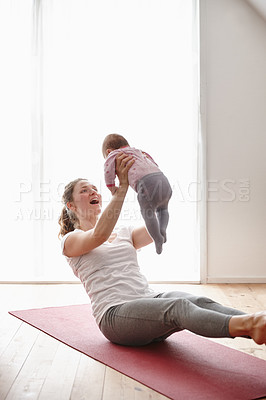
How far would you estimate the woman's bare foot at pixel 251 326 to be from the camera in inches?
77.5

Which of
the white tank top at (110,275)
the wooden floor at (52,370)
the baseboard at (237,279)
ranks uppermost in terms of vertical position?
the white tank top at (110,275)

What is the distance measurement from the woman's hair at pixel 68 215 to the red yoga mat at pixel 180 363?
0.52 meters

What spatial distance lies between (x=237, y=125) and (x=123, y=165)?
2131 mm

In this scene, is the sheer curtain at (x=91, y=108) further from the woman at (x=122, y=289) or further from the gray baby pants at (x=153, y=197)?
the gray baby pants at (x=153, y=197)

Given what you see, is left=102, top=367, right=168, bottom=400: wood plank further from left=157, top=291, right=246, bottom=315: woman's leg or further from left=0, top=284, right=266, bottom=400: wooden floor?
left=157, top=291, right=246, bottom=315: woman's leg

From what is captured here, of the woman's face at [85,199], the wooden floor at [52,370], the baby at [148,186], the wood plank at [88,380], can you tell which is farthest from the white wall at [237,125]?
the wood plank at [88,380]

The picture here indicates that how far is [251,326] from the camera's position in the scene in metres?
1.99

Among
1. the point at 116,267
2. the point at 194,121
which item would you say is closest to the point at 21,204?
the point at 194,121

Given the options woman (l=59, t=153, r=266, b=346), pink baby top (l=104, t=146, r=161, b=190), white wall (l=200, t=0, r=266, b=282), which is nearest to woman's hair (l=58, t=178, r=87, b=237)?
woman (l=59, t=153, r=266, b=346)

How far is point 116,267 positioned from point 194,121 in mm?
2142

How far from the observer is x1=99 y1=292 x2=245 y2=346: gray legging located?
6.94ft

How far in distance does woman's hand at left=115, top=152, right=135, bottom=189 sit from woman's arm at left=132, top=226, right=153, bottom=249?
34 cm

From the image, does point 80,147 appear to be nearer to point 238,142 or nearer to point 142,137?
point 142,137

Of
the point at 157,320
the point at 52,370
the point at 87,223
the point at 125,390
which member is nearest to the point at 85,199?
the point at 87,223
